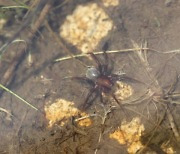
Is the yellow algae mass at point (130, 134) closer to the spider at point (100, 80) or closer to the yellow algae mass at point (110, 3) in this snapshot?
the spider at point (100, 80)

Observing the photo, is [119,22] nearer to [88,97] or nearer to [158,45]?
[158,45]

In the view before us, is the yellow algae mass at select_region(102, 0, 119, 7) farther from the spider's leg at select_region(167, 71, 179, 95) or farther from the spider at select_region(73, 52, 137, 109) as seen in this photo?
the spider's leg at select_region(167, 71, 179, 95)

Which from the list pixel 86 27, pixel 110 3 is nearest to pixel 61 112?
pixel 86 27

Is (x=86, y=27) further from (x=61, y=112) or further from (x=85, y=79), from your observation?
(x=61, y=112)

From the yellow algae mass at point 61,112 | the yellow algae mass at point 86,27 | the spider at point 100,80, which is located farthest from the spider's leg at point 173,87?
the yellow algae mass at point 86,27

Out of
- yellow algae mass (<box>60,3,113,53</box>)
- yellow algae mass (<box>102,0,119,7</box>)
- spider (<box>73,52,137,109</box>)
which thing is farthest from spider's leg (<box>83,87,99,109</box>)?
yellow algae mass (<box>102,0,119,7</box>)

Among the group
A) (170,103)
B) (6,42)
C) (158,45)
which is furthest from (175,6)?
(6,42)
